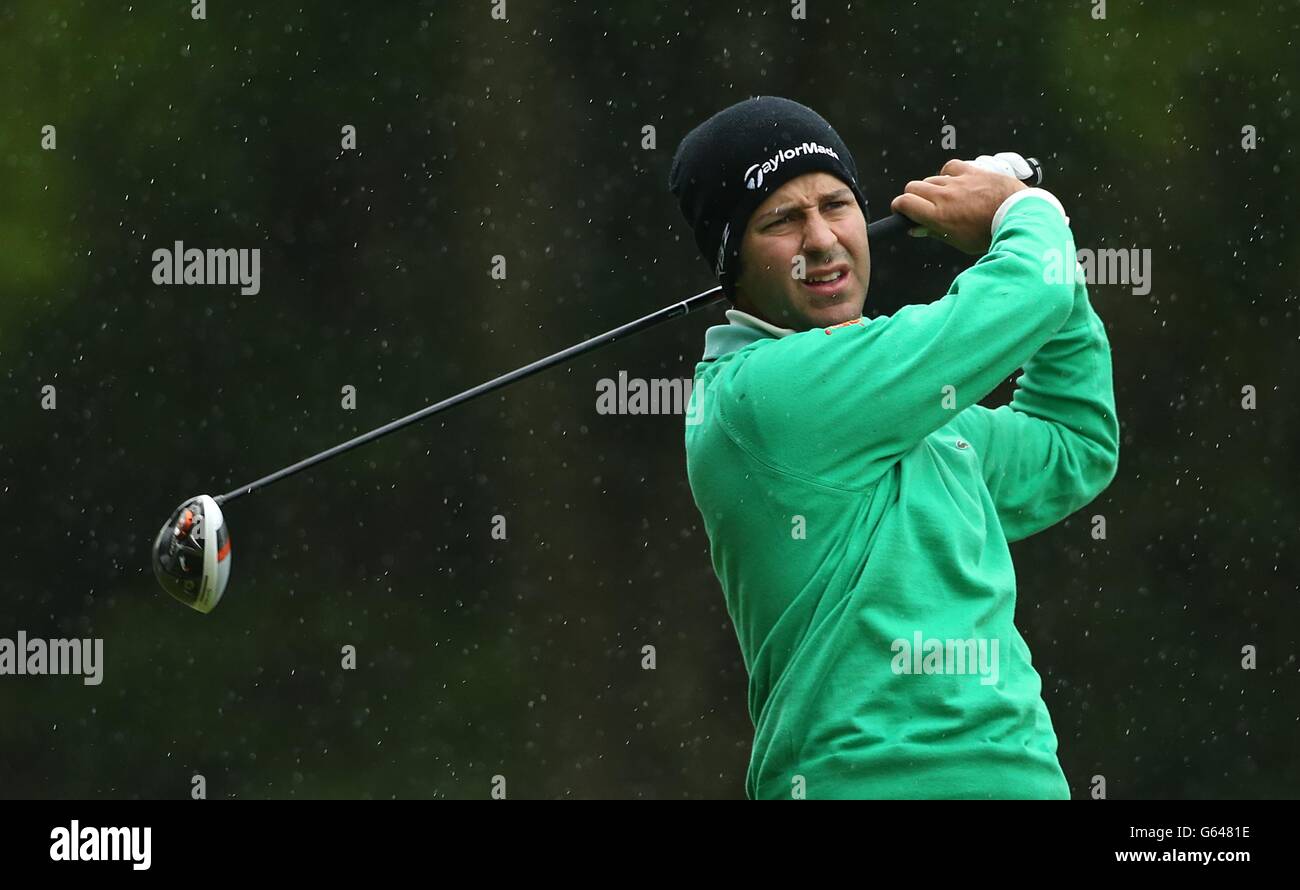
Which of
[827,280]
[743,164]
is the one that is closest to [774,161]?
[743,164]

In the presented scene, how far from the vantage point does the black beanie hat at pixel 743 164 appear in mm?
2412

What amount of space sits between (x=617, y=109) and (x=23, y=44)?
1937 millimetres

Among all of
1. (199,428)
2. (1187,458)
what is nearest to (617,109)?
(199,428)

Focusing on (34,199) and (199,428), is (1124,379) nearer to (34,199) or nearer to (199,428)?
(199,428)

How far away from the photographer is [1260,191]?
20.3 feet

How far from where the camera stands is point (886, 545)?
2.16m

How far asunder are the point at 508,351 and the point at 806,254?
3.89m

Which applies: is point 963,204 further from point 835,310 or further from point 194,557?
point 194,557

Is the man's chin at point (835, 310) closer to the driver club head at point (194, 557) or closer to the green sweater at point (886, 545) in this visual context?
the green sweater at point (886, 545)

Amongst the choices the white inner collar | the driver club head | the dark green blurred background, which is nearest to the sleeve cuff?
the white inner collar

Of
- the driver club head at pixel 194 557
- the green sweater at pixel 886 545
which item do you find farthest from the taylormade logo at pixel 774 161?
the driver club head at pixel 194 557

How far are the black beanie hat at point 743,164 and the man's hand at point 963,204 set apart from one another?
114mm

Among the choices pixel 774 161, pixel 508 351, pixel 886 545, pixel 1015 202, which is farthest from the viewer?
pixel 508 351

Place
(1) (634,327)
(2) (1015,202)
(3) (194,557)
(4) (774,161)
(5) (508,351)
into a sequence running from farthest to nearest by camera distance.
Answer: (5) (508,351), (3) (194,557), (1) (634,327), (4) (774,161), (2) (1015,202)
